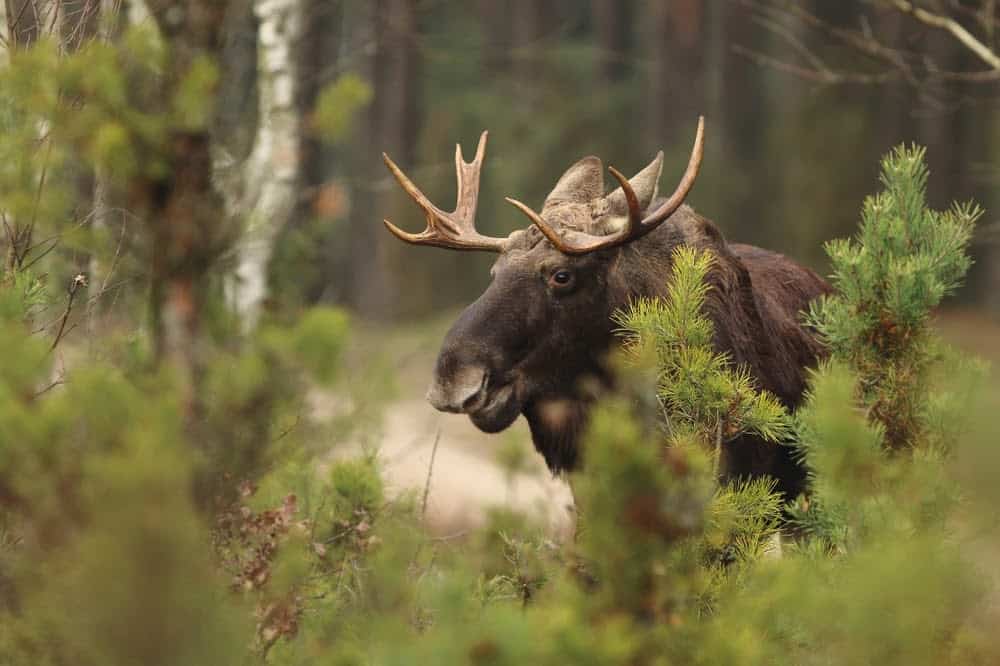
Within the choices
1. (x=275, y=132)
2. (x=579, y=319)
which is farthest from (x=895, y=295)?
(x=275, y=132)

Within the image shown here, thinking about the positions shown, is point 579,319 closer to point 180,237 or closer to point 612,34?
point 180,237

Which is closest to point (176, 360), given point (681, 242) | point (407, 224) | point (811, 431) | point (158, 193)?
point (158, 193)

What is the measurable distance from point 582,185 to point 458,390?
1365 mm

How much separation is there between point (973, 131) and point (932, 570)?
76.2 ft

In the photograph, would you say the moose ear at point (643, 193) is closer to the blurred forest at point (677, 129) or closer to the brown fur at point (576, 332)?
the brown fur at point (576, 332)

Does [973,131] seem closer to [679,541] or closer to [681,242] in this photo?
[681,242]

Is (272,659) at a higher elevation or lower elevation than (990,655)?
lower

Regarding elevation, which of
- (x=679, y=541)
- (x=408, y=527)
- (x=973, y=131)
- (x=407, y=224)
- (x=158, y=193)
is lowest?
(x=407, y=224)

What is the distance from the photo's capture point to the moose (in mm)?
5895

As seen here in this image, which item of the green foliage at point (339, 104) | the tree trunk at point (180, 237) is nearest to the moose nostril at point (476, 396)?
the green foliage at point (339, 104)

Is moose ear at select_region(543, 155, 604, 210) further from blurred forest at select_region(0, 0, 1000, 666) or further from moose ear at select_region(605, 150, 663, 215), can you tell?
blurred forest at select_region(0, 0, 1000, 666)

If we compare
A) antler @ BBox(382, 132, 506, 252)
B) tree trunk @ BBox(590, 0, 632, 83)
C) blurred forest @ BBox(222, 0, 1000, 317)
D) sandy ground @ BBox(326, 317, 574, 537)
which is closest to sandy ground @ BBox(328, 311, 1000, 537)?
sandy ground @ BBox(326, 317, 574, 537)

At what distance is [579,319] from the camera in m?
6.11

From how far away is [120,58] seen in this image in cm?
418
